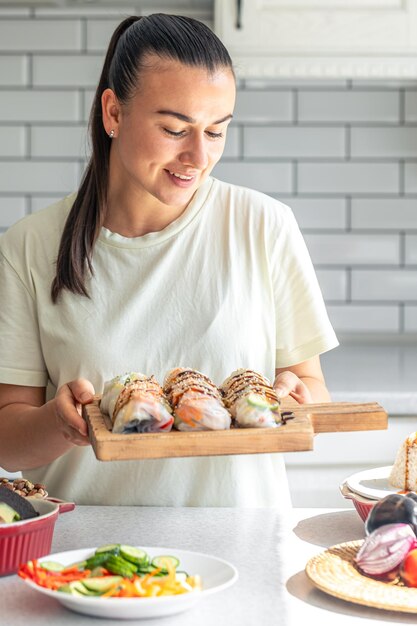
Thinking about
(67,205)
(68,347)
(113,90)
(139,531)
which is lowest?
(139,531)

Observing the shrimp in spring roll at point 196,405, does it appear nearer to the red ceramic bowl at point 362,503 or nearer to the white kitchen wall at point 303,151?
the red ceramic bowl at point 362,503

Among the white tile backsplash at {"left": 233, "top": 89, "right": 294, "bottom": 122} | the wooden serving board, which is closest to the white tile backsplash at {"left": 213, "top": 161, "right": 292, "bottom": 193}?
the white tile backsplash at {"left": 233, "top": 89, "right": 294, "bottom": 122}

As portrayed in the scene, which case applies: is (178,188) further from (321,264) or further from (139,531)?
(321,264)

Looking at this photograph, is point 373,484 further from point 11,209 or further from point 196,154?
point 11,209

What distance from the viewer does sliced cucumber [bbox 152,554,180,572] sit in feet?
3.54

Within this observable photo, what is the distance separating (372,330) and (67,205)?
1.54 meters

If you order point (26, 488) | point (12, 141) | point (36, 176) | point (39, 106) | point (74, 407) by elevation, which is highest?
point (39, 106)

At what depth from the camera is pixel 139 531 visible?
137 cm

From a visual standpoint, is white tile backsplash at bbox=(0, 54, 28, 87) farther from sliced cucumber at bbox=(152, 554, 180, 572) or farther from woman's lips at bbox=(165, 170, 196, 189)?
sliced cucumber at bbox=(152, 554, 180, 572)

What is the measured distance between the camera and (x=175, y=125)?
1429 millimetres

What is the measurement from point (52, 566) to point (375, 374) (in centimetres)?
151

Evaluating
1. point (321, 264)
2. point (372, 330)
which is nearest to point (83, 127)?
point (321, 264)

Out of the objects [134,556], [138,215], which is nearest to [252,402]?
[134,556]

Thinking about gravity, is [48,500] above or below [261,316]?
below
